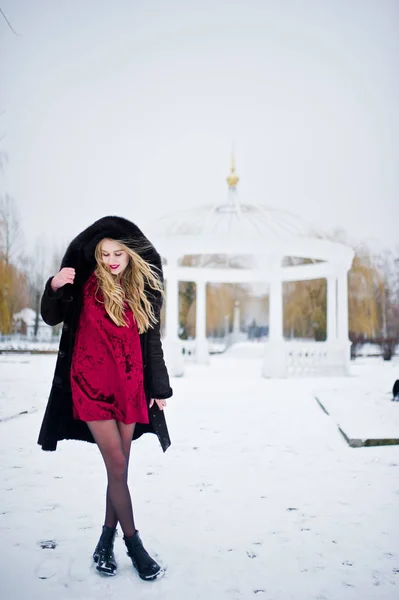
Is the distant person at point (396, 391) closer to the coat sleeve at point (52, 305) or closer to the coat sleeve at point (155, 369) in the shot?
the coat sleeve at point (155, 369)

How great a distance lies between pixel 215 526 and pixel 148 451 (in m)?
1.78

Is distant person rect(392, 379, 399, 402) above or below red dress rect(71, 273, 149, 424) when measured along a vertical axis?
below

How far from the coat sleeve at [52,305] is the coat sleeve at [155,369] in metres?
0.48

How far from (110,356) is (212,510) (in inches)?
55.1

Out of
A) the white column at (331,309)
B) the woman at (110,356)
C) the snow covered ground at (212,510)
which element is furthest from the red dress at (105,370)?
the white column at (331,309)

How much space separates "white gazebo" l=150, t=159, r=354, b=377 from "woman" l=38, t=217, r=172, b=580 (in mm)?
8477

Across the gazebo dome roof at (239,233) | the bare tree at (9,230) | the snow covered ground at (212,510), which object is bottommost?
the snow covered ground at (212,510)

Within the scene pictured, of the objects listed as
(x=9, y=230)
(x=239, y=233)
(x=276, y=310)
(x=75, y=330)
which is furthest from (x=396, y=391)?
(x=239, y=233)

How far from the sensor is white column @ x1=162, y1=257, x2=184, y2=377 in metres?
11.0

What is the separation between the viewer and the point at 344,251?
1181 cm

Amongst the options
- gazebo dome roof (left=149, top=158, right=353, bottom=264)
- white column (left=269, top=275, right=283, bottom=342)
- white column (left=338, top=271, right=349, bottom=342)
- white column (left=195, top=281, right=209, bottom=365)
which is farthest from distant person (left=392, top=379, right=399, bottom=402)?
white column (left=195, top=281, right=209, bottom=365)

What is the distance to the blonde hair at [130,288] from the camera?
2.30 meters

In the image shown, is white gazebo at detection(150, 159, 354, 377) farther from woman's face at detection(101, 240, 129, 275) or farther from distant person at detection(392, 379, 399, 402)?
woman's face at detection(101, 240, 129, 275)

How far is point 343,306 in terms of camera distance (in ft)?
41.0
